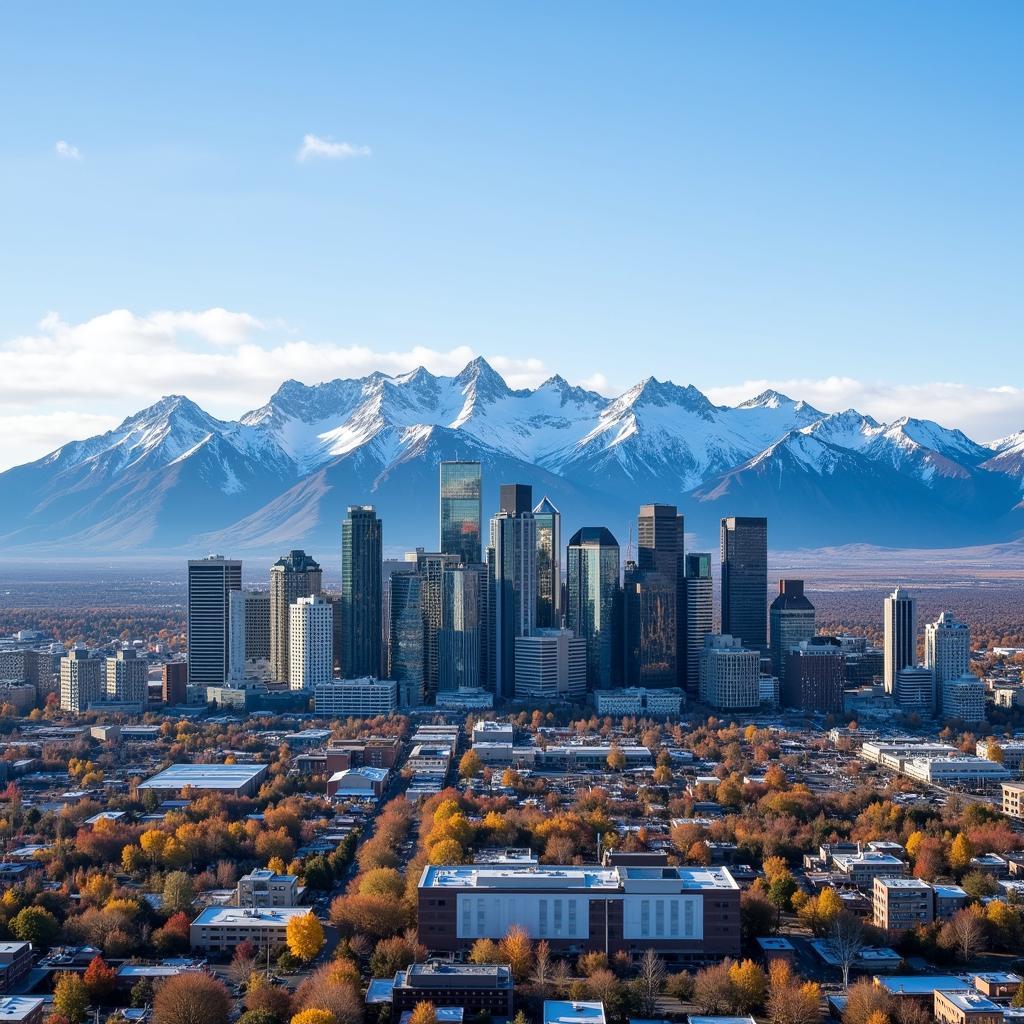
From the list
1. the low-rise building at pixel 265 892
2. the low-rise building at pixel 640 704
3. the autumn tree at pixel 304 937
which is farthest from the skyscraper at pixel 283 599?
the autumn tree at pixel 304 937

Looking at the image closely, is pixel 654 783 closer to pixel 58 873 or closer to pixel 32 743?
pixel 58 873

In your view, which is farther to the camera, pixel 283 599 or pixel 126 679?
pixel 283 599

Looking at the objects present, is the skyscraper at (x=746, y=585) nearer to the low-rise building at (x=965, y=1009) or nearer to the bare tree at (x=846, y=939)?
the bare tree at (x=846, y=939)

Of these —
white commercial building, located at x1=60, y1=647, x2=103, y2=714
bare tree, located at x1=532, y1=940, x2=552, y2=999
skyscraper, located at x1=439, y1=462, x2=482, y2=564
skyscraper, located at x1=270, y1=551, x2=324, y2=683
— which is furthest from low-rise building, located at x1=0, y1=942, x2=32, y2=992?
skyscraper, located at x1=439, y1=462, x2=482, y2=564

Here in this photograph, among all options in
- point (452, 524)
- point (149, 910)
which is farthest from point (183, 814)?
point (452, 524)

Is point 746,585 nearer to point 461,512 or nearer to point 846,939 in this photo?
point 461,512

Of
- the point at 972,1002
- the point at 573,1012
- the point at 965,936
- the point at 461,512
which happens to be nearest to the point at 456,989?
the point at 573,1012
